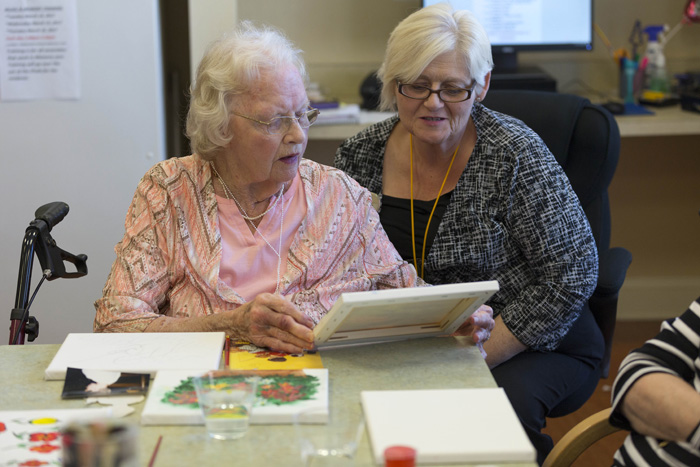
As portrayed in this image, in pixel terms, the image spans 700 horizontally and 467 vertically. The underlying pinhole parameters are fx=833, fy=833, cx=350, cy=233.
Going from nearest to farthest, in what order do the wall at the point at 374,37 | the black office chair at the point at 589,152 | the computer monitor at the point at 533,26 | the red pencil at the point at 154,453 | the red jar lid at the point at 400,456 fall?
the red jar lid at the point at 400,456
the red pencil at the point at 154,453
the black office chair at the point at 589,152
the computer monitor at the point at 533,26
the wall at the point at 374,37

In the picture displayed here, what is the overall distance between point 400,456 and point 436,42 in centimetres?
115

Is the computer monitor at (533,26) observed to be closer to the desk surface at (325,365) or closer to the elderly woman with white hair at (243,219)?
the elderly woman with white hair at (243,219)

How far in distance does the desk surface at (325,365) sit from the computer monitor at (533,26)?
1.95m

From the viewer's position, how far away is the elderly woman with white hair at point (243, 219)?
64.9 inches

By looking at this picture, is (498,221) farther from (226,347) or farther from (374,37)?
(374,37)

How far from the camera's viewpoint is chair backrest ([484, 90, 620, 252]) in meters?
2.08

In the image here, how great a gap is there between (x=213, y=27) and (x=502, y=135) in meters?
1.29

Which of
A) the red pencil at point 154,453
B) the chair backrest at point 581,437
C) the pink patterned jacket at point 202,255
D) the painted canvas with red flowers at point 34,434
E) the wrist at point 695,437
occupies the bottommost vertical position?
the chair backrest at point 581,437

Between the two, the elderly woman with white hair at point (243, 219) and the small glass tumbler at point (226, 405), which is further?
the elderly woman with white hair at point (243, 219)

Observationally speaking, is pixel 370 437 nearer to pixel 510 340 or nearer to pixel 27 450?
pixel 27 450

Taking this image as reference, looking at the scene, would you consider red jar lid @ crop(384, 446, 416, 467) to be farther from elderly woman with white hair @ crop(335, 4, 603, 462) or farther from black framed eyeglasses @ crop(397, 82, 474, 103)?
black framed eyeglasses @ crop(397, 82, 474, 103)

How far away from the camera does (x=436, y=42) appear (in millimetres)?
1869

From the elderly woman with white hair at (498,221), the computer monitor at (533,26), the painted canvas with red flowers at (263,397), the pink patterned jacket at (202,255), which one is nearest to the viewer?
the painted canvas with red flowers at (263,397)

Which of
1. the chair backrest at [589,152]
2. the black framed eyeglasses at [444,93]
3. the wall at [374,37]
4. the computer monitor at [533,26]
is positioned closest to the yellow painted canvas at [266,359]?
the black framed eyeglasses at [444,93]
